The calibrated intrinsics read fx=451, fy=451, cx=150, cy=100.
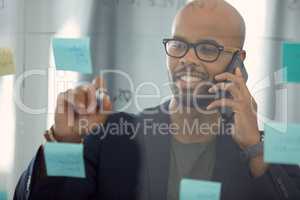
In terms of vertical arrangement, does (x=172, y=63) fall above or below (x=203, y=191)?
above

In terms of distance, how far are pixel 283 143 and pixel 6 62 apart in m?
0.69

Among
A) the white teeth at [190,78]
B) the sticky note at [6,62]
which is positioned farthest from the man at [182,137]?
the sticky note at [6,62]

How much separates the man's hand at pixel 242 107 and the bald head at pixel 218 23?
0.07 m

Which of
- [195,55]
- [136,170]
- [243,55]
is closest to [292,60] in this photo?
[243,55]

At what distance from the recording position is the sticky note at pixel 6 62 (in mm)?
1109

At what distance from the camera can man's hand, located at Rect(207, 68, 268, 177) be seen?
99 centimetres

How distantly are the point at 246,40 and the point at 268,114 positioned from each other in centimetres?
17

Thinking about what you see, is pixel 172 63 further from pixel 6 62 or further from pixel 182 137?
pixel 6 62

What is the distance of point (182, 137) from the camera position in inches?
40.9

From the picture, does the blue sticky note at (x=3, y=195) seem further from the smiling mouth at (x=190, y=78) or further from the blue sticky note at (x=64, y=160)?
the smiling mouth at (x=190, y=78)

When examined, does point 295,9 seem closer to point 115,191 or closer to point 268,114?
point 268,114

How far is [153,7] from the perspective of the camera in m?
1.02

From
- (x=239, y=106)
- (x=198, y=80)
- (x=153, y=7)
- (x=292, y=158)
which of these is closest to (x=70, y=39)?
(x=153, y=7)

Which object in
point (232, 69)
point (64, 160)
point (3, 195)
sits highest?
point (232, 69)
